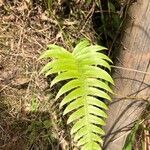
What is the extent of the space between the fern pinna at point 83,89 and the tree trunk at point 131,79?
124 mm

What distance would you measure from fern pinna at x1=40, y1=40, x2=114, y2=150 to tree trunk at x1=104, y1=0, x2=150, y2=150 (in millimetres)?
124

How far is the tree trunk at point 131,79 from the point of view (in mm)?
1952

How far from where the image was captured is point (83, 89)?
6.82 ft

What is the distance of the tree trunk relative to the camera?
195cm

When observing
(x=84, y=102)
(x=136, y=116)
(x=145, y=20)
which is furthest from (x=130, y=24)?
(x=136, y=116)

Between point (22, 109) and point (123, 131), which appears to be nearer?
point (123, 131)

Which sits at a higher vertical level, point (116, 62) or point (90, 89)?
point (116, 62)

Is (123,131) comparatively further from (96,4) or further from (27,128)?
(96,4)

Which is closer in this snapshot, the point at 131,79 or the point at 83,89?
the point at 83,89

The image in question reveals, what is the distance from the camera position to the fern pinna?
204 cm

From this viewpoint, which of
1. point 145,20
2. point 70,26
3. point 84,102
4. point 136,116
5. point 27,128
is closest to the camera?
point 145,20

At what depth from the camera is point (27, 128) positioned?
8.66 feet

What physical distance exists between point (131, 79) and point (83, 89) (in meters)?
0.29

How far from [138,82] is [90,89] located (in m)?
0.28
